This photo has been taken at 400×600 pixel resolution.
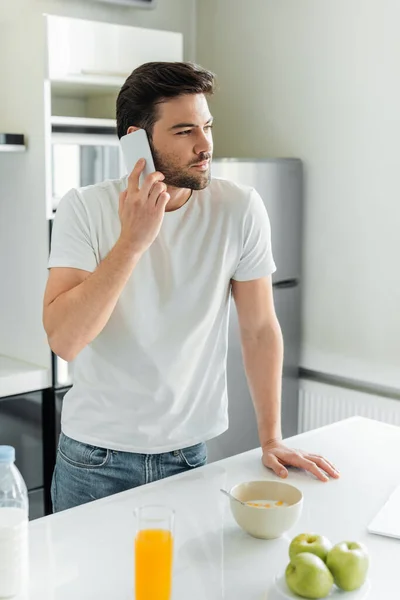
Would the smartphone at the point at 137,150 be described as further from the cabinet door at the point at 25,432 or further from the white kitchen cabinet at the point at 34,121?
the cabinet door at the point at 25,432

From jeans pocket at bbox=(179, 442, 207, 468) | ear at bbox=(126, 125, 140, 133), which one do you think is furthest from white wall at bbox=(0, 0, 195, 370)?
jeans pocket at bbox=(179, 442, 207, 468)

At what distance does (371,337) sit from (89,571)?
2.20 metres

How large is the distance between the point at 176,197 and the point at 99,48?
1352 mm

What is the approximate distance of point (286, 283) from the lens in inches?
134

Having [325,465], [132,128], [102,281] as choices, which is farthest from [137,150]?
[325,465]

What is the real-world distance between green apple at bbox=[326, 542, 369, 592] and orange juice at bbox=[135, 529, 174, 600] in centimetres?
23

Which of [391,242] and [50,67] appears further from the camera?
[391,242]

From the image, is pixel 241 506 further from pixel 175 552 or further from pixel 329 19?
pixel 329 19

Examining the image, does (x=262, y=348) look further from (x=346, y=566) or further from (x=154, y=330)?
(x=346, y=566)

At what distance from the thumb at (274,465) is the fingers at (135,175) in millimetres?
607

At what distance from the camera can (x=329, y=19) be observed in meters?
3.25

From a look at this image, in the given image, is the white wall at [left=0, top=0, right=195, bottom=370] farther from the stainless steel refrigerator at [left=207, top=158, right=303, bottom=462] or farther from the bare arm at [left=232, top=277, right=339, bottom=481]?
the bare arm at [left=232, top=277, right=339, bottom=481]

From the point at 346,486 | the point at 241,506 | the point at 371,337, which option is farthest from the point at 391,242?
the point at 241,506

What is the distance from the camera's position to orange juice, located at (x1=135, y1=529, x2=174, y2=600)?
110 cm
